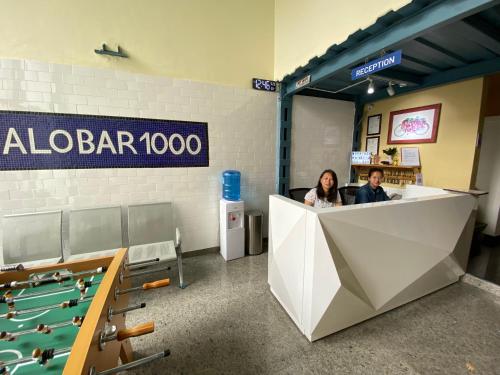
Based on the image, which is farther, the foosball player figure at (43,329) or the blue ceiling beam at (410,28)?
the blue ceiling beam at (410,28)

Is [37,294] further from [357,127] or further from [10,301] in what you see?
[357,127]

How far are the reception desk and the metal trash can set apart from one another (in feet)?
3.11

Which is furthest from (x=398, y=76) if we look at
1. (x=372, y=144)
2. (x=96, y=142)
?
(x=96, y=142)

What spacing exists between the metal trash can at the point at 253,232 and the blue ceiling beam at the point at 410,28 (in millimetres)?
2176

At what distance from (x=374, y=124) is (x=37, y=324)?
5.00 meters

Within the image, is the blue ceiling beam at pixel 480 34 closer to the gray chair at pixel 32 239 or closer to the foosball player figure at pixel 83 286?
the foosball player figure at pixel 83 286

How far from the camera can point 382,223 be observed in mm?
1801

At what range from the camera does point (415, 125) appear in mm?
3406

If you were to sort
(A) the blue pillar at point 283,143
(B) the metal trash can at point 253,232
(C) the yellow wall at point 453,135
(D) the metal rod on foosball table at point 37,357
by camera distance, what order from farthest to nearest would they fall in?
1. (A) the blue pillar at point 283,143
2. (B) the metal trash can at point 253,232
3. (C) the yellow wall at point 453,135
4. (D) the metal rod on foosball table at point 37,357

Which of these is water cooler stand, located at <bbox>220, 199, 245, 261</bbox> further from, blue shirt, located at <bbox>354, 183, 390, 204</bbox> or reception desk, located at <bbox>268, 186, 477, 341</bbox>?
blue shirt, located at <bbox>354, 183, 390, 204</bbox>

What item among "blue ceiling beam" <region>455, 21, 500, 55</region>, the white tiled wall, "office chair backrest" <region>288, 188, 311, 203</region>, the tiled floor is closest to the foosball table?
the tiled floor

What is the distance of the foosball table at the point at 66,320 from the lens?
757 mm

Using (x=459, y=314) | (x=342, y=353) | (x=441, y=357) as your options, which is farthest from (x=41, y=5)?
(x=459, y=314)

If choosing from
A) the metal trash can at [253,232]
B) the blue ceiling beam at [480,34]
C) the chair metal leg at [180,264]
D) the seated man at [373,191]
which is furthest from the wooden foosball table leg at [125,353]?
the blue ceiling beam at [480,34]
